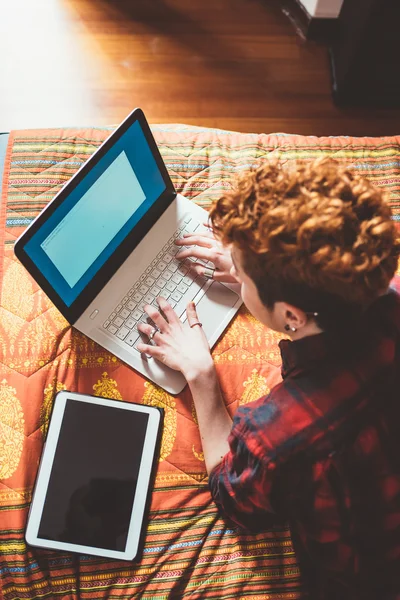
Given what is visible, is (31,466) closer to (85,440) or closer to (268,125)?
(85,440)

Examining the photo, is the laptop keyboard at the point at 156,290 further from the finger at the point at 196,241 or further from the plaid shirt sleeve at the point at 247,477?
the plaid shirt sleeve at the point at 247,477

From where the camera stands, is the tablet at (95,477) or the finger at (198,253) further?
the finger at (198,253)

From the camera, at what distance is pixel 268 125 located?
72.1 inches

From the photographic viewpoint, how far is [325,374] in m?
0.75

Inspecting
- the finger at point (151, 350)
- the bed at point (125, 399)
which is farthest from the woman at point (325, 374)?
the finger at point (151, 350)

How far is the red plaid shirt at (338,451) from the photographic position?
734 millimetres

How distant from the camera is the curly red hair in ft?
2.19

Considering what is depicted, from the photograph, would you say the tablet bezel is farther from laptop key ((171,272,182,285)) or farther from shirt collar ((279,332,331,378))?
shirt collar ((279,332,331,378))

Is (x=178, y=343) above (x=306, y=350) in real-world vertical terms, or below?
below

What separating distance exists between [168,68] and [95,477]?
57.9 inches

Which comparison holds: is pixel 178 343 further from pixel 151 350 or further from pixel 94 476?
pixel 94 476

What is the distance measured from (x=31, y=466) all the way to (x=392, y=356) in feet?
2.07

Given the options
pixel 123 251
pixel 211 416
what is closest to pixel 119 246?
pixel 123 251

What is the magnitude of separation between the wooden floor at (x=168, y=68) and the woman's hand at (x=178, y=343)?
1.00 m
